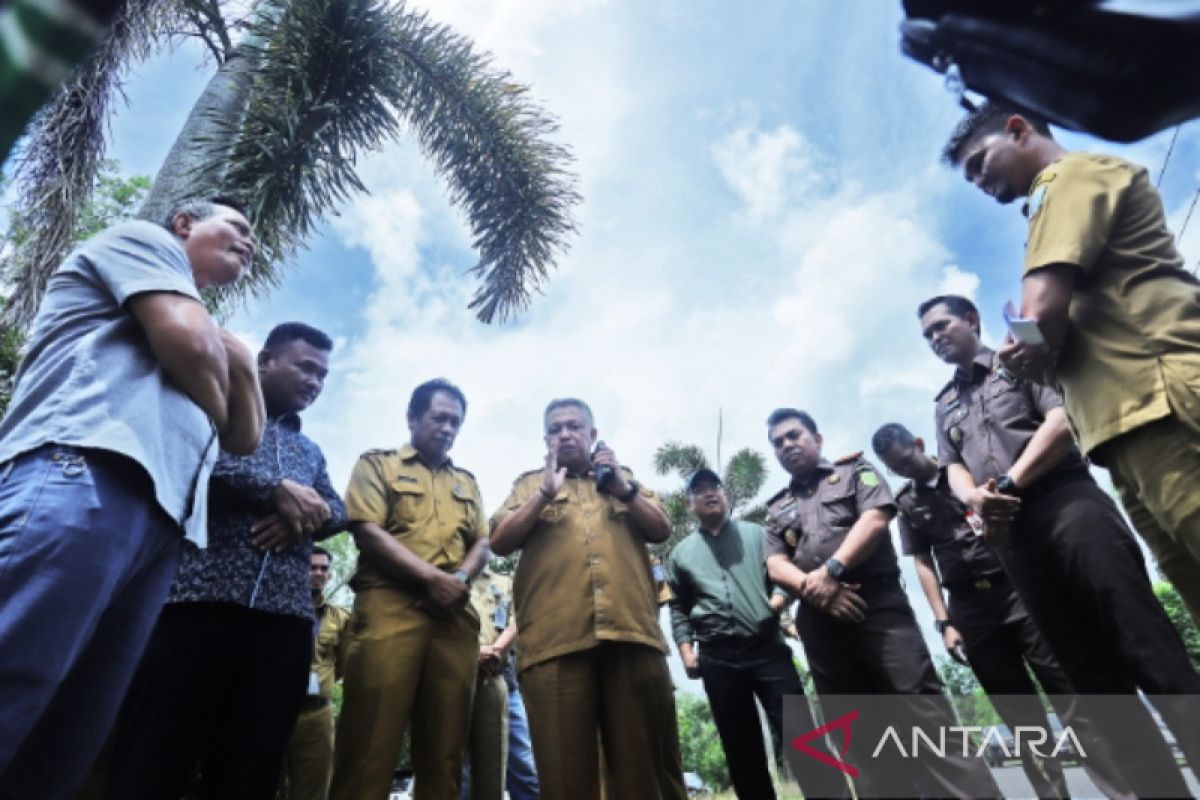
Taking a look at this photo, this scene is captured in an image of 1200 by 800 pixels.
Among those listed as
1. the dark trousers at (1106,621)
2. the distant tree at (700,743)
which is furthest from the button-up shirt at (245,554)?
the distant tree at (700,743)

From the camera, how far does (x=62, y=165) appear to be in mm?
4363

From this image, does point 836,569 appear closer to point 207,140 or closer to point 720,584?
point 720,584

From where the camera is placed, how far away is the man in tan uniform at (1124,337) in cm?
154

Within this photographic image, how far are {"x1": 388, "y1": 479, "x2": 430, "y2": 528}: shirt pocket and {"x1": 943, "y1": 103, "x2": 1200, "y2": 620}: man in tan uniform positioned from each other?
2.41 m

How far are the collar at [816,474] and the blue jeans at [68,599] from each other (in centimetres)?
284

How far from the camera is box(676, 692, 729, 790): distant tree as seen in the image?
3750 cm

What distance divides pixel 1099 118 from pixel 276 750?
2.66 m

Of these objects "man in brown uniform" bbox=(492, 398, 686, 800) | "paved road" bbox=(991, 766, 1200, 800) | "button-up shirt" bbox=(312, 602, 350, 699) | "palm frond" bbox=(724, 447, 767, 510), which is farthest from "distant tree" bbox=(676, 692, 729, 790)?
"man in brown uniform" bbox=(492, 398, 686, 800)

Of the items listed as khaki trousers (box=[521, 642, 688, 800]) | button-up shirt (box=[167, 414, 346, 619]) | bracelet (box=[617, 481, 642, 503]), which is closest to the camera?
button-up shirt (box=[167, 414, 346, 619])

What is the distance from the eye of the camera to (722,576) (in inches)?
157

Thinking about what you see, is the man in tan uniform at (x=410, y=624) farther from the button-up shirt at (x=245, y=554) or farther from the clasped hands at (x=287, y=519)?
the clasped hands at (x=287, y=519)

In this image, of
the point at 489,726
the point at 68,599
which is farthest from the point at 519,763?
the point at 68,599

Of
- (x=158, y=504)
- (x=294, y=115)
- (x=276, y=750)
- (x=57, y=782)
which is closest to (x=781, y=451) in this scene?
(x=276, y=750)

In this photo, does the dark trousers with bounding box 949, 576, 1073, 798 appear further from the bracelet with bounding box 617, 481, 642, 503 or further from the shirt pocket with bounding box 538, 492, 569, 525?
the shirt pocket with bounding box 538, 492, 569, 525
